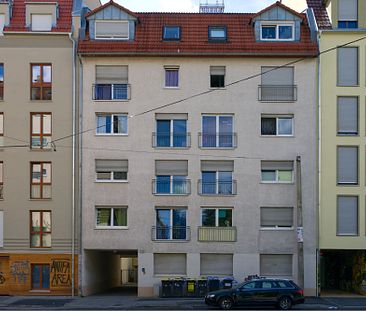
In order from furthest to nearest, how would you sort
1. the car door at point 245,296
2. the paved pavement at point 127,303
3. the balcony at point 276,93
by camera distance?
the balcony at point 276,93, the paved pavement at point 127,303, the car door at point 245,296

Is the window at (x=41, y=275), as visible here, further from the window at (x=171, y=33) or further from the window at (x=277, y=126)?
the window at (x=171, y=33)

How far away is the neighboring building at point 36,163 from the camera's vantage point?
115 ft

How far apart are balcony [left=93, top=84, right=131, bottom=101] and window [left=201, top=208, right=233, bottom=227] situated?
7659mm

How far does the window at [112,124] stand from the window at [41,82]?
10.2ft

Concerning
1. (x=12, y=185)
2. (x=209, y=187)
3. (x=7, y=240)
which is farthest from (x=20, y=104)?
(x=209, y=187)

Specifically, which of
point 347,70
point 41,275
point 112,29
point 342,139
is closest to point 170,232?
point 41,275

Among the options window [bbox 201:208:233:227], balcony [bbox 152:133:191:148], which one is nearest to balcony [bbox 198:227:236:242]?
window [bbox 201:208:233:227]

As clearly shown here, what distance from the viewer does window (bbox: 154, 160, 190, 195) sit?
116ft

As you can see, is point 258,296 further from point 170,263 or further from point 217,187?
point 217,187

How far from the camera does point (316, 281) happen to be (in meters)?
34.8

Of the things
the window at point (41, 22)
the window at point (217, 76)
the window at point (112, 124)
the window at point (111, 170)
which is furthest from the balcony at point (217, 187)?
the window at point (41, 22)

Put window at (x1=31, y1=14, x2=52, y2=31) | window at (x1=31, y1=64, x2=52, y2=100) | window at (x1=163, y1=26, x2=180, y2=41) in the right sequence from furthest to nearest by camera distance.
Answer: window at (x1=163, y1=26, x2=180, y2=41) → window at (x1=31, y1=14, x2=52, y2=31) → window at (x1=31, y1=64, x2=52, y2=100)

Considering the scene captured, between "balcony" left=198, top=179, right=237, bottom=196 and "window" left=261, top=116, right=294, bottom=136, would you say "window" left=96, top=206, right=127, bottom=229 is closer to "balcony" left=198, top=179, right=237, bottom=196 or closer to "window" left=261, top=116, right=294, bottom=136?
"balcony" left=198, top=179, right=237, bottom=196

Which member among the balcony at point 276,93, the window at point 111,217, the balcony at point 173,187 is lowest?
the window at point 111,217
